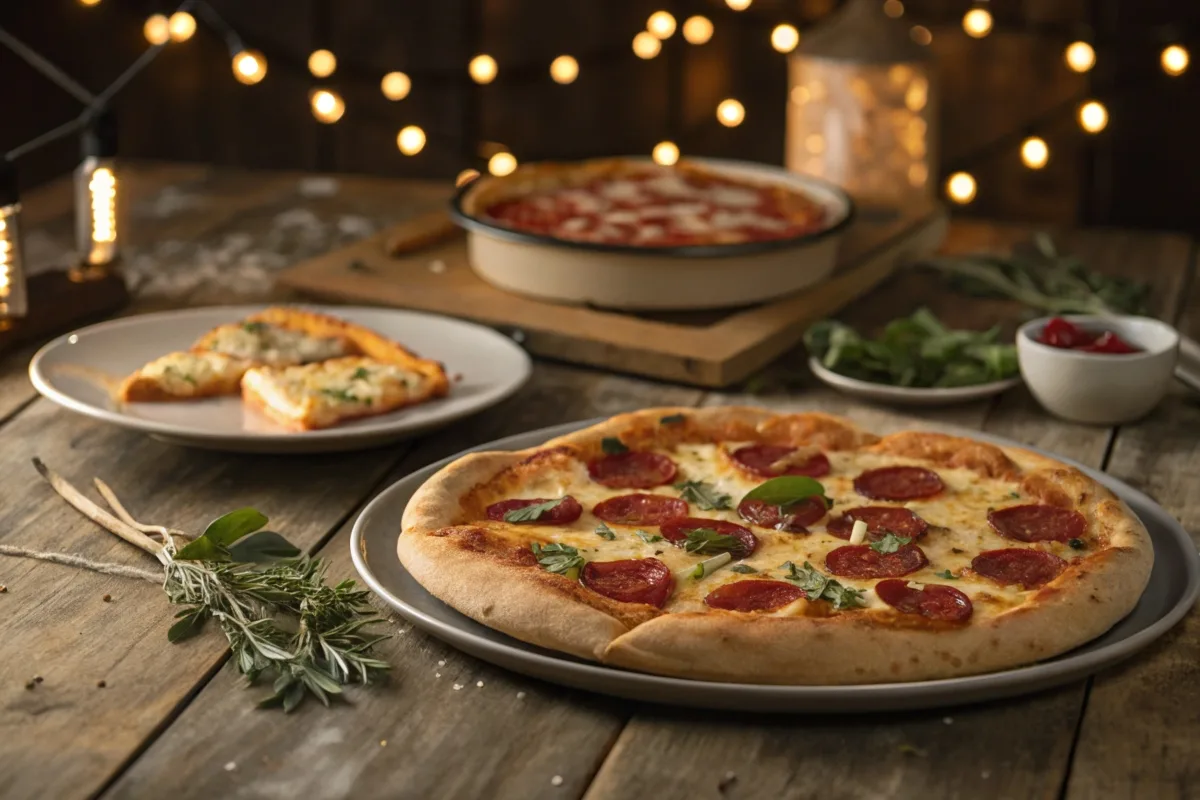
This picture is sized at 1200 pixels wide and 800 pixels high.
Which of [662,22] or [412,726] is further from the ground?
[662,22]

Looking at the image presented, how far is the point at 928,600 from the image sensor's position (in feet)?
5.39

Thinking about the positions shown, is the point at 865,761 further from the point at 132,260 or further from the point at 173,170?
the point at 173,170

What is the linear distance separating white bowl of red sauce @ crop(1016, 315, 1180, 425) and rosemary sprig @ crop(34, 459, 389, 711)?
121 centimetres

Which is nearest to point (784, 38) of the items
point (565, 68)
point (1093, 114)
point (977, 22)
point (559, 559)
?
point (977, 22)

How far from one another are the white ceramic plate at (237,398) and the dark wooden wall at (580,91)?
63.5 inches

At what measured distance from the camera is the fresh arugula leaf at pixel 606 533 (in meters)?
1.83

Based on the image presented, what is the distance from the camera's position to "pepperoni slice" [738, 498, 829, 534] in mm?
1866

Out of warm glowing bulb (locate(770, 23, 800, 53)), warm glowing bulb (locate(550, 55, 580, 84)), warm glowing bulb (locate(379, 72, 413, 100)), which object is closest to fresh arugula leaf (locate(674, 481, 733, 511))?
warm glowing bulb (locate(770, 23, 800, 53))

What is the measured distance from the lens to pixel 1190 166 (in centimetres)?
380

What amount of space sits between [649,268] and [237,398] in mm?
822

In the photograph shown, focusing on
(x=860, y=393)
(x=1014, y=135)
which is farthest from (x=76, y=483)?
(x=1014, y=135)

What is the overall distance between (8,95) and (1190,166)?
3020 millimetres

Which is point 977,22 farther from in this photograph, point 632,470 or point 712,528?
point 712,528

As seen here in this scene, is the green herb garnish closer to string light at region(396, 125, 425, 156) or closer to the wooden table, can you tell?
the wooden table
